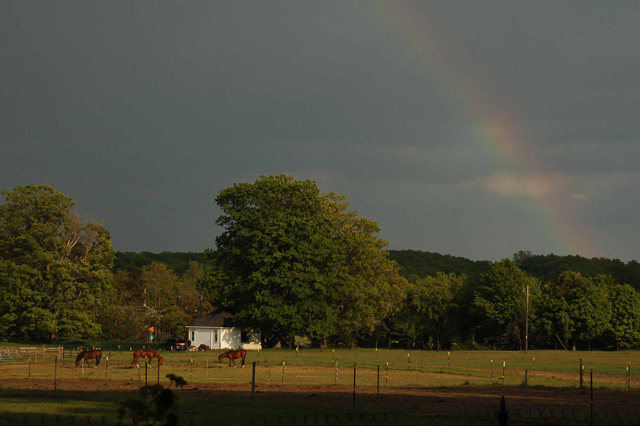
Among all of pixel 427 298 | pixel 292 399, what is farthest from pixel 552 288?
pixel 292 399

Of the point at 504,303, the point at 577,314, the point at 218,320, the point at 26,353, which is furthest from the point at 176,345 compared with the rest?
the point at 577,314

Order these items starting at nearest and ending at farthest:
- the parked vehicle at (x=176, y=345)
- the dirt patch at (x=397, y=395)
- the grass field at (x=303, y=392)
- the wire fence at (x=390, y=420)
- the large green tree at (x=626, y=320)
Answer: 1. the wire fence at (x=390, y=420)
2. the grass field at (x=303, y=392)
3. the dirt patch at (x=397, y=395)
4. the parked vehicle at (x=176, y=345)
5. the large green tree at (x=626, y=320)

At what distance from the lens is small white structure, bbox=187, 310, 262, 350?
82.1 meters

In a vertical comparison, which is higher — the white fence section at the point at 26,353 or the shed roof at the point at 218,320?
the shed roof at the point at 218,320

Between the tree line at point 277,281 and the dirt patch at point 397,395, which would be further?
the tree line at point 277,281

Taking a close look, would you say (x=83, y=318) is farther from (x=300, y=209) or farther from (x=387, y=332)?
(x=387, y=332)

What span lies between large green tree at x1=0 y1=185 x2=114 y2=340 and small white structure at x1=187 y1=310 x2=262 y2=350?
1185 centimetres

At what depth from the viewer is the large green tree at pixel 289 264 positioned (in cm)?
7212

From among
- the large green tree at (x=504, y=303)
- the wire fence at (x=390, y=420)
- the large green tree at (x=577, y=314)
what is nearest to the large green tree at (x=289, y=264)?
the large green tree at (x=504, y=303)

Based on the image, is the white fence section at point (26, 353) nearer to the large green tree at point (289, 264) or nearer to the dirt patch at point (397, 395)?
the large green tree at point (289, 264)

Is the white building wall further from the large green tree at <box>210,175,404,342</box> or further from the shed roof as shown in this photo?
the large green tree at <box>210,175,404,342</box>

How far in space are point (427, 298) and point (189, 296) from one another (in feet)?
127

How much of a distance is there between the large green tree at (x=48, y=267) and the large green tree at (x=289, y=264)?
46.6 feet

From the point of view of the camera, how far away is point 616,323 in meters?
99.3
